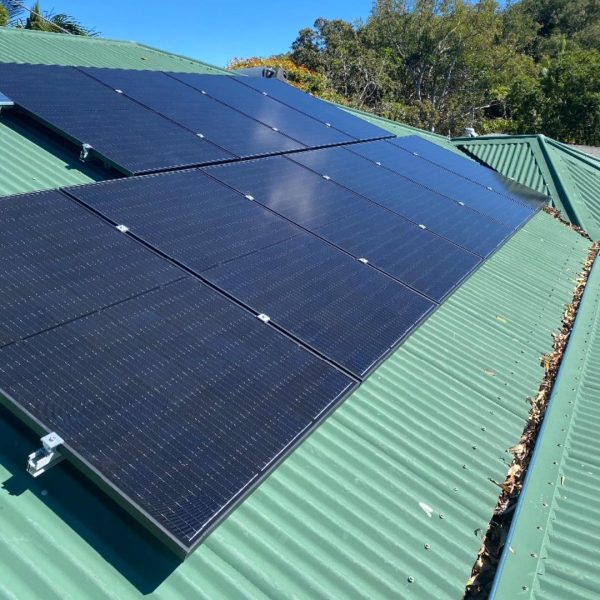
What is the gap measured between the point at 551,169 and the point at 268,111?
8.49 m

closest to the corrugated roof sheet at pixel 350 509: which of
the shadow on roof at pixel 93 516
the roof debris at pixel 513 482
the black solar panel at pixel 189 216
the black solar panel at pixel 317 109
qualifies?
the shadow on roof at pixel 93 516

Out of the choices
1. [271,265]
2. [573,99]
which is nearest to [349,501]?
[271,265]

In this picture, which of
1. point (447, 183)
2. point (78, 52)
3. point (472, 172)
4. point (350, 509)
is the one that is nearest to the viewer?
point (350, 509)

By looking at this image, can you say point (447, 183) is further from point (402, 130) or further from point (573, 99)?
point (573, 99)

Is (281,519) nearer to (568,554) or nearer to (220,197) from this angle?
(568,554)

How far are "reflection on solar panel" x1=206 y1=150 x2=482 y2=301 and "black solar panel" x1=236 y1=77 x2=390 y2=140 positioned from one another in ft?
15.6

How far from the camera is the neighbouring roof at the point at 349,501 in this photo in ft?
11.7

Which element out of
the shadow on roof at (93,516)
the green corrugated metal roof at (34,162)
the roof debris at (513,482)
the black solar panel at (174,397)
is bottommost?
the roof debris at (513,482)

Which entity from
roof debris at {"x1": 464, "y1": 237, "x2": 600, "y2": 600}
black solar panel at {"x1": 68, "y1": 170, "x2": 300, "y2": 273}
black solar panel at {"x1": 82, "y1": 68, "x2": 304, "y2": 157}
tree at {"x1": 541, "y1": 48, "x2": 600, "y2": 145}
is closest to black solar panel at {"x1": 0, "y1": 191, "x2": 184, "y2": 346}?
black solar panel at {"x1": 68, "y1": 170, "x2": 300, "y2": 273}

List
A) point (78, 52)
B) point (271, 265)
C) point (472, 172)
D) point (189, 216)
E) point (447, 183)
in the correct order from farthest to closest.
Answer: point (472, 172)
point (78, 52)
point (447, 183)
point (189, 216)
point (271, 265)

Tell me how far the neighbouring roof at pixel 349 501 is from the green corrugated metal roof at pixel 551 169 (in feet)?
24.9

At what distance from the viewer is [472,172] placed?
14016 mm

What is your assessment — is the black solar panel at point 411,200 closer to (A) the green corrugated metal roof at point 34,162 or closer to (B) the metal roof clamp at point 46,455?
(A) the green corrugated metal roof at point 34,162

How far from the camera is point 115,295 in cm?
466
